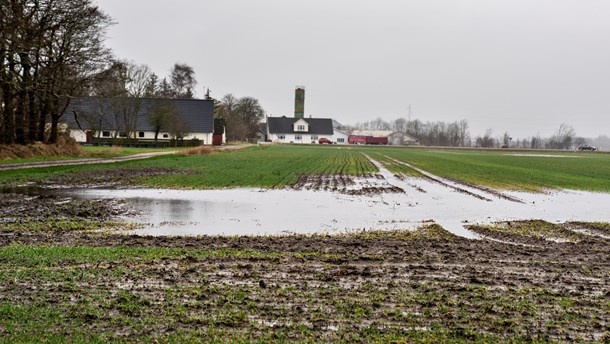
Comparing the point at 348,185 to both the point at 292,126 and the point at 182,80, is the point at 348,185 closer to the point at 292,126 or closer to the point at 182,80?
the point at 182,80

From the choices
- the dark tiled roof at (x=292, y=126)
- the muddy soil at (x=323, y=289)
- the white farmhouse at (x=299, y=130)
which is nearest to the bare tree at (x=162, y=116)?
the white farmhouse at (x=299, y=130)

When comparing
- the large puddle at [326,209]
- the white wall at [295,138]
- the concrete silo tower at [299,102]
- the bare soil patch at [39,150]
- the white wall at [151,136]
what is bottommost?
the large puddle at [326,209]

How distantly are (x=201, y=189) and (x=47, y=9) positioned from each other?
23.0m

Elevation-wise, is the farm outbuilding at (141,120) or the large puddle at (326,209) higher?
the farm outbuilding at (141,120)

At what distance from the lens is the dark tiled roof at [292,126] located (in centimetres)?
15088

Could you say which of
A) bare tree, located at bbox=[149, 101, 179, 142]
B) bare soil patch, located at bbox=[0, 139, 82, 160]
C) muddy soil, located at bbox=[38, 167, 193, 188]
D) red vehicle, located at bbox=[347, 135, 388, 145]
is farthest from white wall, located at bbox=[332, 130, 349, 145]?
muddy soil, located at bbox=[38, 167, 193, 188]

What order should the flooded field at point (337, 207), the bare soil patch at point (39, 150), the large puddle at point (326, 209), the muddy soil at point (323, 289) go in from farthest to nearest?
1. the bare soil patch at point (39, 150)
2. the flooded field at point (337, 207)
3. the large puddle at point (326, 209)
4. the muddy soil at point (323, 289)

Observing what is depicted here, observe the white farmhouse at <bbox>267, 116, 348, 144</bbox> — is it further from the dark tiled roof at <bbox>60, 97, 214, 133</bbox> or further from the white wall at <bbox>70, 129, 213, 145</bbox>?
the white wall at <bbox>70, 129, 213, 145</bbox>

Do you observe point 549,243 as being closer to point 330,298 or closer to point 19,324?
point 330,298

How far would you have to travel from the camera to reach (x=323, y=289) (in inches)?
313

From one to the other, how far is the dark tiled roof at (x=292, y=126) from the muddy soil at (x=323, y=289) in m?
139

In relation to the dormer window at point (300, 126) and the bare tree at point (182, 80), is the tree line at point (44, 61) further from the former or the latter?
the dormer window at point (300, 126)

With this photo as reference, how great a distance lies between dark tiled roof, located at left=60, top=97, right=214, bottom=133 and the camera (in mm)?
82438

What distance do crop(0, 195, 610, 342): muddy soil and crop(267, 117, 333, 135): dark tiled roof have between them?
13927 cm
